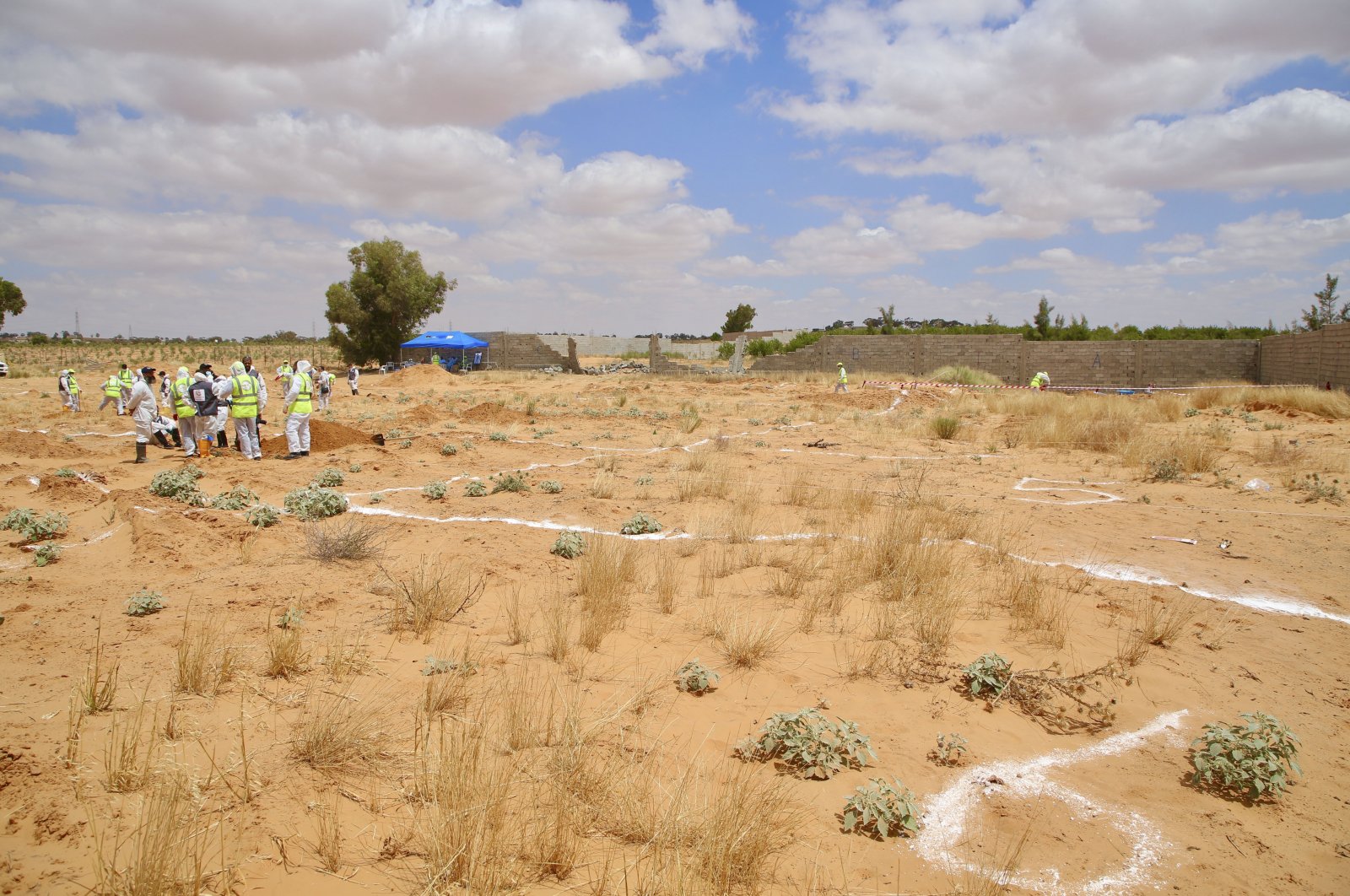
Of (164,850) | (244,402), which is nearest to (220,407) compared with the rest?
(244,402)

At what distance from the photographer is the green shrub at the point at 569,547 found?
7891mm

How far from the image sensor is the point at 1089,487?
1159 cm

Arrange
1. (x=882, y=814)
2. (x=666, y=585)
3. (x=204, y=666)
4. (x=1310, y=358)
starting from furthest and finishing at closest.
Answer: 1. (x=1310, y=358)
2. (x=666, y=585)
3. (x=204, y=666)
4. (x=882, y=814)

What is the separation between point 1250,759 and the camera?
400 cm

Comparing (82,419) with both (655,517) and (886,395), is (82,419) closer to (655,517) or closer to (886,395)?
(655,517)

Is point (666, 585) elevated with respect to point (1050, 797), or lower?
elevated

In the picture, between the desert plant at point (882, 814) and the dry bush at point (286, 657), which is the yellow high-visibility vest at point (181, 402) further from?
the desert plant at point (882, 814)

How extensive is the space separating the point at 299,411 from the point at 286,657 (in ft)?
36.2

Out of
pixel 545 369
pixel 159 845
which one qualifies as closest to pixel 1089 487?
pixel 159 845

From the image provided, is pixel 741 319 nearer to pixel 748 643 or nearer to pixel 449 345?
pixel 449 345

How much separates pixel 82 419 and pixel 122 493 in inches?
638

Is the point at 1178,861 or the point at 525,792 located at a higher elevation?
the point at 525,792

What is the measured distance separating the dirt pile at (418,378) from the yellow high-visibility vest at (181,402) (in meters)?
22.3

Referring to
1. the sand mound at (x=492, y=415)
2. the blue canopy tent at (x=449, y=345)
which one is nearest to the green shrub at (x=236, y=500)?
the sand mound at (x=492, y=415)
